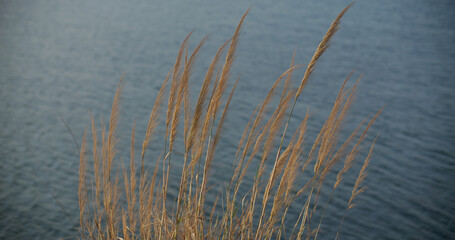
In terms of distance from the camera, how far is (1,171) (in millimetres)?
4676

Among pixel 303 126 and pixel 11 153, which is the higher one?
pixel 303 126

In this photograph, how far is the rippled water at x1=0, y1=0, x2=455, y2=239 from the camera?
4.27 meters

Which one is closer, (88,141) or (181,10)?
(88,141)

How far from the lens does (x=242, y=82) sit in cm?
678

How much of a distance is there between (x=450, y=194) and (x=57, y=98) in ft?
16.0

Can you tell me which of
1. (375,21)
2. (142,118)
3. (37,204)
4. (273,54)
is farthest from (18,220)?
(375,21)

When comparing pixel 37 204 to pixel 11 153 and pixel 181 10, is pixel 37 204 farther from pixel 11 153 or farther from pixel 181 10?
pixel 181 10

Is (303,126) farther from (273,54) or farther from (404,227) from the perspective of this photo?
(273,54)

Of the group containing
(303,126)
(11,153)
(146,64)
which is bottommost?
(11,153)

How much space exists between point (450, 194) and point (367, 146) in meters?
1.01

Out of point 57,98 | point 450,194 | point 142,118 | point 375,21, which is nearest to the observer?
point 450,194

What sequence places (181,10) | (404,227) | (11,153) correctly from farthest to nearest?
(181,10)
(11,153)
(404,227)

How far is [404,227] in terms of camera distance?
4.00 meters

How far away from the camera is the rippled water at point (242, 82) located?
427 cm
